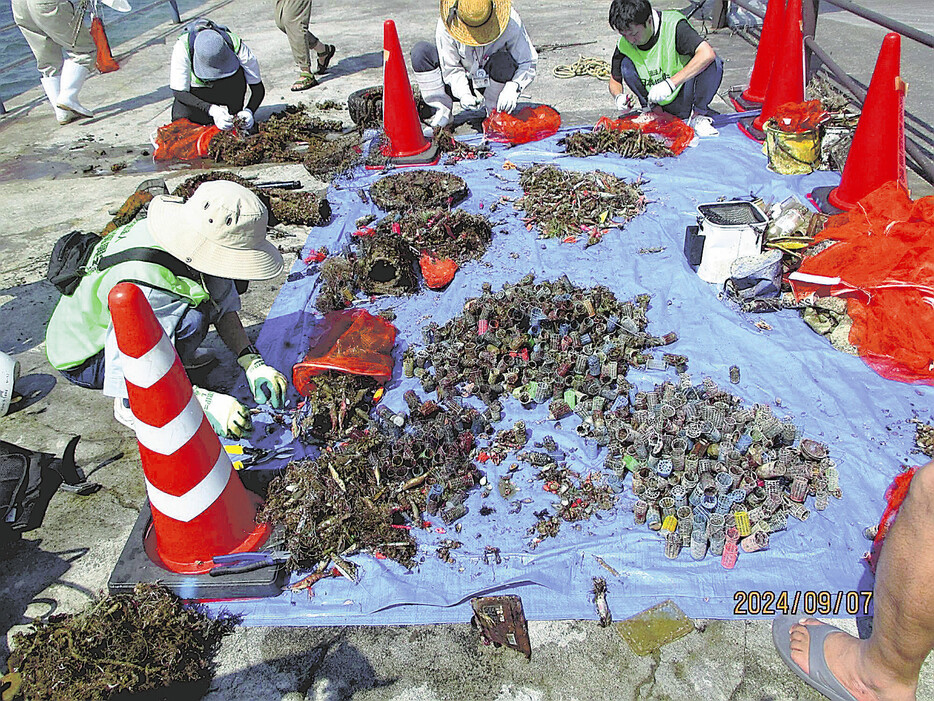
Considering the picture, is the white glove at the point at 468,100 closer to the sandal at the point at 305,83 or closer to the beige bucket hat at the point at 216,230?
the sandal at the point at 305,83

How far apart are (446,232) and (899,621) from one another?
3561mm

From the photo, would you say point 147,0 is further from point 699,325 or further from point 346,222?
point 699,325

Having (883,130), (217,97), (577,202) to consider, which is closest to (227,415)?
(577,202)

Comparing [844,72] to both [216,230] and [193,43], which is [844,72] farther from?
[193,43]

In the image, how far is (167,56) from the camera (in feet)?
35.0

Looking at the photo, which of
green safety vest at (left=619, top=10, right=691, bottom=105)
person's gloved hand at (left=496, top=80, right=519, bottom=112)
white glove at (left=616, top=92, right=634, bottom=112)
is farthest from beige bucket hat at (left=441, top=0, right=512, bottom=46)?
white glove at (left=616, top=92, right=634, bottom=112)

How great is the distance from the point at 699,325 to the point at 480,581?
2093 millimetres

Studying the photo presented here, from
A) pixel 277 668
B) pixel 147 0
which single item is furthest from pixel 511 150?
pixel 147 0

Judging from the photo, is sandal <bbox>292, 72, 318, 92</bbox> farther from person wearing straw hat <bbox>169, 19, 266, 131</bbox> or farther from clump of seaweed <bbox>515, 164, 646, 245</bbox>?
clump of seaweed <bbox>515, 164, 646, 245</bbox>

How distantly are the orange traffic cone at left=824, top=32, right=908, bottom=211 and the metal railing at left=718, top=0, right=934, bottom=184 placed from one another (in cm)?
30

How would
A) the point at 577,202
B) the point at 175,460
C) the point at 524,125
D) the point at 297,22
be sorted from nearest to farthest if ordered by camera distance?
the point at 175,460, the point at 577,202, the point at 524,125, the point at 297,22

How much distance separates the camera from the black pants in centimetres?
658

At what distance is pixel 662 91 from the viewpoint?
5.71 m

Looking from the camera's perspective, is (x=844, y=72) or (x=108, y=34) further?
(x=108, y=34)
